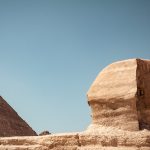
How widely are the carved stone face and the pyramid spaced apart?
2211 centimetres

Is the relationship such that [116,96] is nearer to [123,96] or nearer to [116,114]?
[123,96]

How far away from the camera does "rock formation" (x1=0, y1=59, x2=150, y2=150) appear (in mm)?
8203

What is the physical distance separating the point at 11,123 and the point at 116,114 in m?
24.6

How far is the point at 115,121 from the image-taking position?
8883 millimetres

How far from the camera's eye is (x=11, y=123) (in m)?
32.4

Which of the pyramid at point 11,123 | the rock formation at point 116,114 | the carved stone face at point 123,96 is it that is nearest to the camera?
the rock formation at point 116,114

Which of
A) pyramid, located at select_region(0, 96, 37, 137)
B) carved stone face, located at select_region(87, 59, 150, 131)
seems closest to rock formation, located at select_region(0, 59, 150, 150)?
carved stone face, located at select_region(87, 59, 150, 131)

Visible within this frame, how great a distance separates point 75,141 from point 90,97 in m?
1.27

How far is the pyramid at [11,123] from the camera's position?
31.0 meters

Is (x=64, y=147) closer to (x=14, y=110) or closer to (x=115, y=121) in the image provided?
(x=115, y=121)

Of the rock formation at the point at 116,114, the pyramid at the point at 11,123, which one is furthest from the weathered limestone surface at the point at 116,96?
the pyramid at the point at 11,123

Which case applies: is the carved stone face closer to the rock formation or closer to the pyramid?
the rock formation

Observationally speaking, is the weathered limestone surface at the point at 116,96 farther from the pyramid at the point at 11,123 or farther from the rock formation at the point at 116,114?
the pyramid at the point at 11,123

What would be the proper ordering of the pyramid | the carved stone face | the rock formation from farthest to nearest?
1. the pyramid
2. the carved stone face
3. the rock formation
